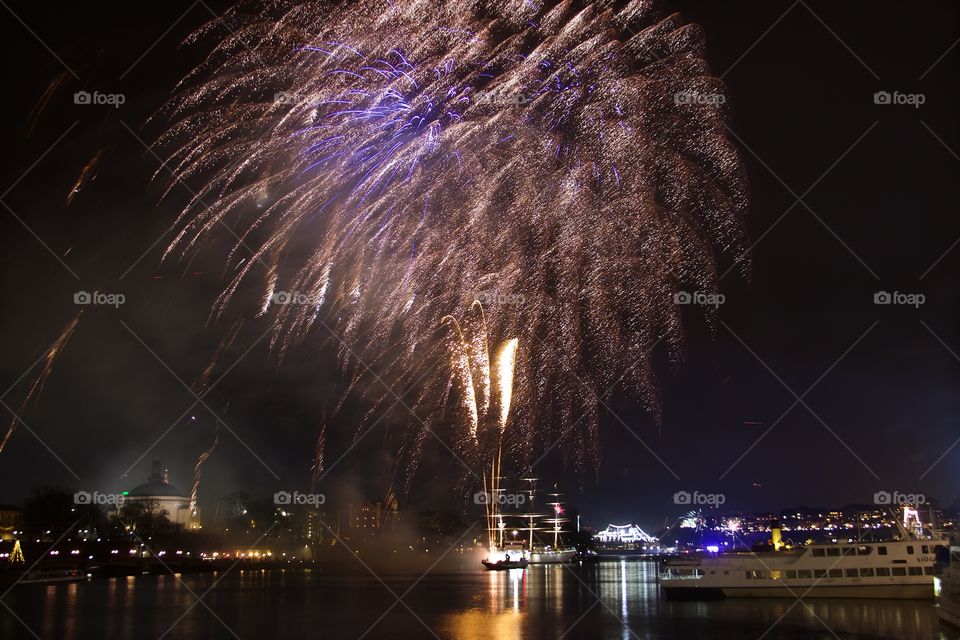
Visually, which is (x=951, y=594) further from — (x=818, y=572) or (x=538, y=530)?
(x=538, y=530)

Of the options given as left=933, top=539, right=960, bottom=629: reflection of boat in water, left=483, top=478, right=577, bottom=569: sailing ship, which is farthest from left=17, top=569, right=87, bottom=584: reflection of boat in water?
left=483, top=478, right=577, bottom=569: sailing ship

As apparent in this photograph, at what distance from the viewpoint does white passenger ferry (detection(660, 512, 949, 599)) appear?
42.0m

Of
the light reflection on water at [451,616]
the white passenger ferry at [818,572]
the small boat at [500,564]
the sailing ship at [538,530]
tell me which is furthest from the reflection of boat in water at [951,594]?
the sailing ship at [538,530]

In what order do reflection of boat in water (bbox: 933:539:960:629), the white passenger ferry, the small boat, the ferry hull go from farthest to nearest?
the small boat < the white passenger ferry < the ferry hull < reflection of boat in water (bbox: 933:539:960:629)

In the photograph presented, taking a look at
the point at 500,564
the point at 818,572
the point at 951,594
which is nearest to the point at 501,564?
the point at 500,564

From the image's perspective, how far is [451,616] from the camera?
36.8m

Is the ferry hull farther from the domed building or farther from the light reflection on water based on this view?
the domed building

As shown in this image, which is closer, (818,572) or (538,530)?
(818,572)

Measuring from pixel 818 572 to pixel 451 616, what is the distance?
66.0 ft

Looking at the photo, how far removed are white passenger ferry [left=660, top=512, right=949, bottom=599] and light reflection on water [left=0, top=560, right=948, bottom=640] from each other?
1.30 meters

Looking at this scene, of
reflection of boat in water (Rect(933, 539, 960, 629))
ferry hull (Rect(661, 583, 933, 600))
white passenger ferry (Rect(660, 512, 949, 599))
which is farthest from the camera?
white passenger ferry (Rect(660, 512, 949, 599))

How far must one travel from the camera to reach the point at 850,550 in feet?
143

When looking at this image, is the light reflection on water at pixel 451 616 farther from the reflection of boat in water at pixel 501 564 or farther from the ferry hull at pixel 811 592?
the reflection of boat in water at pixel 501 564

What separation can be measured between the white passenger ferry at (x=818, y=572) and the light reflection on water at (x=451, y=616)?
1.30 meters
